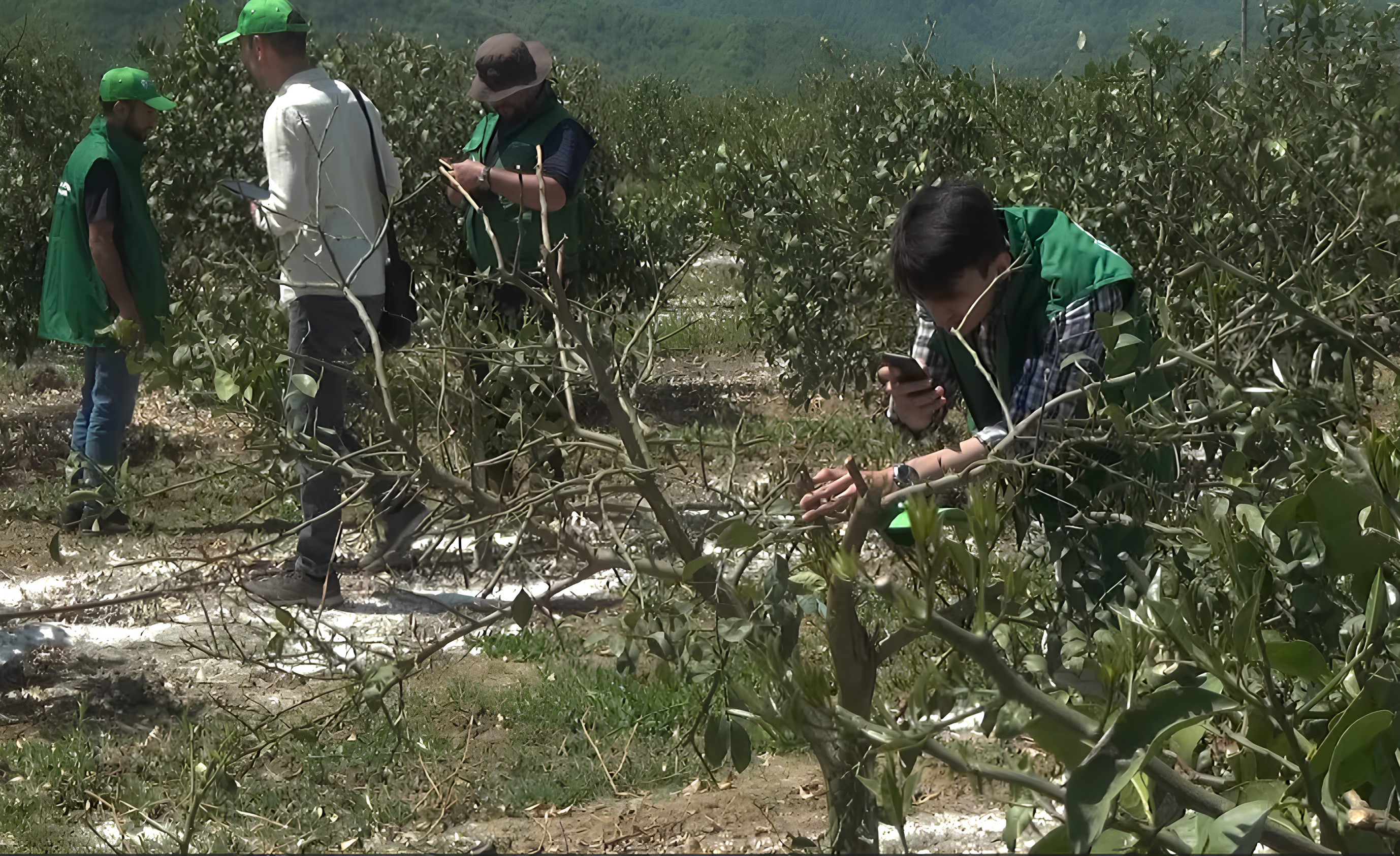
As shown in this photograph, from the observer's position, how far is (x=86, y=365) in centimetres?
579

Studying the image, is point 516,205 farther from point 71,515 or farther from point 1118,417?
point 1118,417

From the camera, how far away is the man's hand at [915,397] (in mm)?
2373

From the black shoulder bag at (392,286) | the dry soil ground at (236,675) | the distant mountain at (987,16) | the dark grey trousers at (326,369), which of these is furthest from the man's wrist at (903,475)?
the distant mountain at (987,16)

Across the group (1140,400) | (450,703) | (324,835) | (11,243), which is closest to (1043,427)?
(1140,400)

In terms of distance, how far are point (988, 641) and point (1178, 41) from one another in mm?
4843

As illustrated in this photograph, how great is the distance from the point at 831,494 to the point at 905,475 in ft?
0.73

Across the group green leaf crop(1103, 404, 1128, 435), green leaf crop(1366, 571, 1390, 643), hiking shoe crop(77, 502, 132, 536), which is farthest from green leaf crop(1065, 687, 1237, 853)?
hiking shoe crop(77, 502, 132, 536)

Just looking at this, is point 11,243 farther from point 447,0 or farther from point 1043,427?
point 447,0

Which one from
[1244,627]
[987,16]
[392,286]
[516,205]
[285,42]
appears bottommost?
[987,16]

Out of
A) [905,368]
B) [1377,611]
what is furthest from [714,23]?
[1377,611]

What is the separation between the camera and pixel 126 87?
534 cm

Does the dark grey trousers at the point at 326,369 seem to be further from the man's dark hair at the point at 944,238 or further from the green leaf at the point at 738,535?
the green leaf at the point at 738,535

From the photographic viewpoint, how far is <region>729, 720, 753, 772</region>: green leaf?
5.83 ft

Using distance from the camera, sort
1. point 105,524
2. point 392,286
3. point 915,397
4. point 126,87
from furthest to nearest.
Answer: point 105,524
point 126,87
point 392,286
point 915,397
